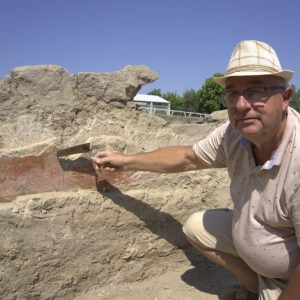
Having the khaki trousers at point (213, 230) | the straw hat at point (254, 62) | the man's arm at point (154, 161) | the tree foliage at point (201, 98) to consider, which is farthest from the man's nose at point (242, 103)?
the tree foliage at point (201, 98)

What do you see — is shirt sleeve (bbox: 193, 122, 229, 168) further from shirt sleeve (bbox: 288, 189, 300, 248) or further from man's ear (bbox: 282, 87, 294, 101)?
shirt sleeve (bbox: 288, 189, 300, 248)

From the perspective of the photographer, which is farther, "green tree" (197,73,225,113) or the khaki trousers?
"green tree" (197,73,225,113)

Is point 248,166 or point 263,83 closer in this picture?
point 263,83

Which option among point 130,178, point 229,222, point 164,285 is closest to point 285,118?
point 229,222

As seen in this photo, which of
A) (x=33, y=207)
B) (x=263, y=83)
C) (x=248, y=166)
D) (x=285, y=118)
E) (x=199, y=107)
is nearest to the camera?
(x=263, y=83)

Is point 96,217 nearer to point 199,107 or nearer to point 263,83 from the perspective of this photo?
point 263,83

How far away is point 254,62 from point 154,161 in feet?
3.24

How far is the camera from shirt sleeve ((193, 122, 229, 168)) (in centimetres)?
248

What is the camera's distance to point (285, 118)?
2035mm

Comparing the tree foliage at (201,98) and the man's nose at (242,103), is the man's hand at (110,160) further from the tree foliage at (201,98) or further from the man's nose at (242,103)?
the tree foliage at (201,98)

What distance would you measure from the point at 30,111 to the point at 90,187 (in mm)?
633

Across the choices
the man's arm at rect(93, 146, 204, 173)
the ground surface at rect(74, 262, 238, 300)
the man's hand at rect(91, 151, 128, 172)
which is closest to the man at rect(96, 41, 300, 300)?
the man's arm at rect(93, 146, 204, 173)

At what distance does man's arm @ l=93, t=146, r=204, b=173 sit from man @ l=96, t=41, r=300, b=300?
0.43 ft

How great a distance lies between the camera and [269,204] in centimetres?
205
